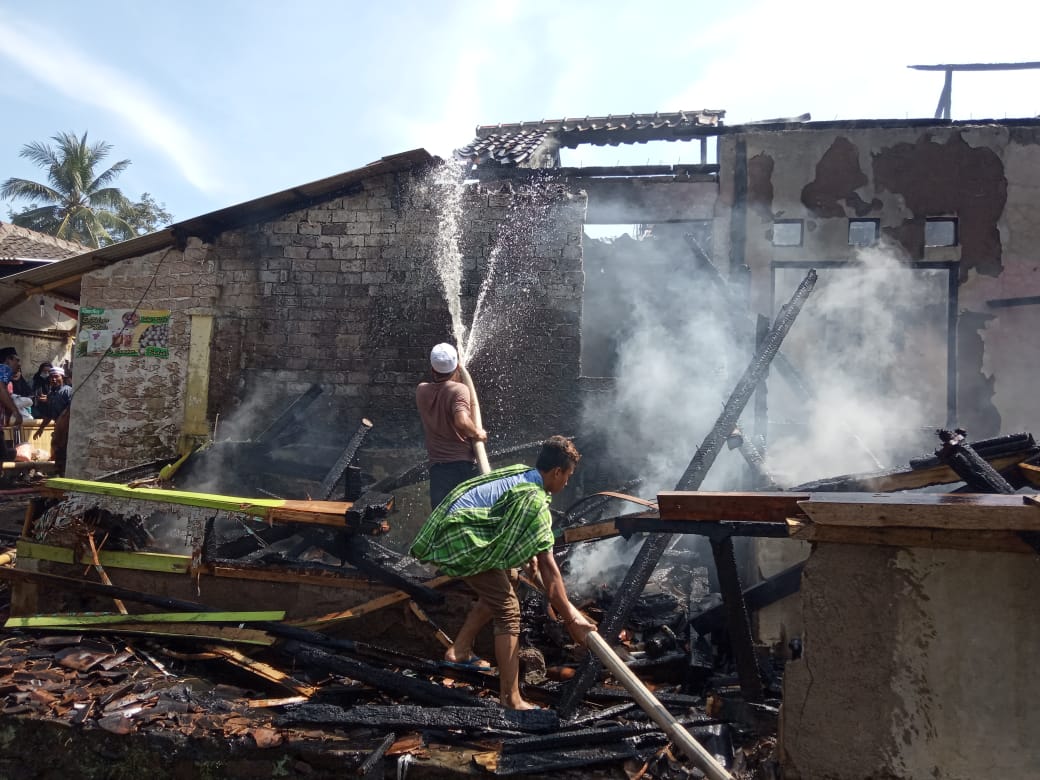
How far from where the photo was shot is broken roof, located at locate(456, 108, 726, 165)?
9602 millimetres

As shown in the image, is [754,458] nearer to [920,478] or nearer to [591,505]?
[920,478]

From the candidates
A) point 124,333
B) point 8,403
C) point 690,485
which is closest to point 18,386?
point 8,403

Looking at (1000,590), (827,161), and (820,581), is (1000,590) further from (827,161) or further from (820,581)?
(827,161)

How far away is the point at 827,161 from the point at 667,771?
30.5 feet

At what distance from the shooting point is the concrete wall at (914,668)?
8.94ft

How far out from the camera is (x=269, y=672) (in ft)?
14.4

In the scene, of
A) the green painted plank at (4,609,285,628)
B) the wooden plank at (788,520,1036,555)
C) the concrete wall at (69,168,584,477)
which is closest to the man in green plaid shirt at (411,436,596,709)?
the wooden plank at (788,520,1036,555)

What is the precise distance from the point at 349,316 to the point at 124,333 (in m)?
3.38

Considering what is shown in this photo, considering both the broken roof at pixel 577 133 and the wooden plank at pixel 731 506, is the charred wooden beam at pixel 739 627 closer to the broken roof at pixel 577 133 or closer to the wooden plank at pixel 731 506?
the wooden plank at pixel 731 506

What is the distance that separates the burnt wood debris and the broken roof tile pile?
11.4 meters

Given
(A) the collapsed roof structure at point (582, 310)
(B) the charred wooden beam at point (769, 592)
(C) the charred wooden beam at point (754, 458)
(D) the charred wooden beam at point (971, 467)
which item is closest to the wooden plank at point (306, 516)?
(A) the collapsed roof structure at point (582, 310)

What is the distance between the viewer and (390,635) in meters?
4.95

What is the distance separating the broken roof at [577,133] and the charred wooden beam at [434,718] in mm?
7140

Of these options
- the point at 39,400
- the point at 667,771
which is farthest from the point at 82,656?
the point at 39,400
